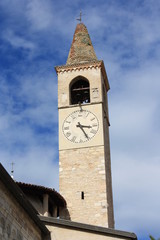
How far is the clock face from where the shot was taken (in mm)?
19922

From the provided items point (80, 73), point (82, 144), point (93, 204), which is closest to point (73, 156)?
point (82, 144)

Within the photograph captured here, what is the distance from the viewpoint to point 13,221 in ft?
32.1

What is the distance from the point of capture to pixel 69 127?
66.5ft

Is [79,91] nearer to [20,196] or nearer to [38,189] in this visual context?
[38,189]

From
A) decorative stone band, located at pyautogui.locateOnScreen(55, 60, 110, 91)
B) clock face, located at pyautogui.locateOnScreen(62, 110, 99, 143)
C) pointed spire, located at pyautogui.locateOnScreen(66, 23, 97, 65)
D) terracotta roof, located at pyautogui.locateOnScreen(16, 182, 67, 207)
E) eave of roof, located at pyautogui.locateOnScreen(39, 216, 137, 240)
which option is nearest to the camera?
eave of roof, located at pyautogui.locateOnScreen(39, 216, 137, 240)

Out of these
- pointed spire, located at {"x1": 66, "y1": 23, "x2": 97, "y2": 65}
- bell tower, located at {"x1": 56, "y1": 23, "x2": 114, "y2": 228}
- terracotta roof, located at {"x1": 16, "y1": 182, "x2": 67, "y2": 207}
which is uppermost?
pointed spire, located at {"x1": 66, "y1": 23, "x2": 97, "y2": 65}

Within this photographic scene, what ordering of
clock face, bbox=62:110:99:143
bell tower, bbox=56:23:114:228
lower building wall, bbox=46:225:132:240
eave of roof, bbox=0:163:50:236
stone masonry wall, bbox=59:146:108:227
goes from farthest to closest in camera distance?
clock face, bbox=62:110:99:143 → bell tower, bbox=56:23:114:228 → stone masonry wall, bbox=59:146:108:227 → lower building wall, bbox=46:225:132:240 → eave of roof, bbox=0:163:50:236

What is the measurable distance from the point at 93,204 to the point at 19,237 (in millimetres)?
8598

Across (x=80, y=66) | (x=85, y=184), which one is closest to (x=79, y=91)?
(x=80, y=66)

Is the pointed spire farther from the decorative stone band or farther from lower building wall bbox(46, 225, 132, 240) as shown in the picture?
lower building wall bbox(46, 225, 132, 240)

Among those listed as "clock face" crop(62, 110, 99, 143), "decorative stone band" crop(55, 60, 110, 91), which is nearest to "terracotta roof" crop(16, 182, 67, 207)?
"clock face" crop(62, 110, 99, 143)

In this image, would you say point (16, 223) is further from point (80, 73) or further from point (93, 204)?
point (80, 73)

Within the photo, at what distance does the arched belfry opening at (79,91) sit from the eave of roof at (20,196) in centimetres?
1062

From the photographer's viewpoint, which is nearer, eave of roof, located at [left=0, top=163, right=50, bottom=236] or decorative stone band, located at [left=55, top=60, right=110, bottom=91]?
eave of roof, located at [left=0, top=163, right=50, bottom=236]
